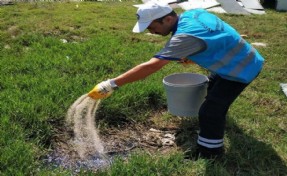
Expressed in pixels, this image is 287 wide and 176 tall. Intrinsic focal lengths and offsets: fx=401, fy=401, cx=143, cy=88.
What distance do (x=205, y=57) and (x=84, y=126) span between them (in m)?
1.44

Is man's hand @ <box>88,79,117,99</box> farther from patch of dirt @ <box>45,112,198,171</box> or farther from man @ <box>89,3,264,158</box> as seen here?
patch of dirt @ <box>45,112,198,171</box>

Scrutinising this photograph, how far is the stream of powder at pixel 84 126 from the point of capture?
3.71 m

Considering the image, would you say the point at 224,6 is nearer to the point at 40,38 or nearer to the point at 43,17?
the point at 43,17

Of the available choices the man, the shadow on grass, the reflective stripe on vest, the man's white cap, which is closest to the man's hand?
the man

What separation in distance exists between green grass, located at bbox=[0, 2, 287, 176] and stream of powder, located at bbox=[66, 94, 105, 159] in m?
0.11

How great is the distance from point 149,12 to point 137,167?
1230mm

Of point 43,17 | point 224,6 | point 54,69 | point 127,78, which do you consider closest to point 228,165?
point 127,78

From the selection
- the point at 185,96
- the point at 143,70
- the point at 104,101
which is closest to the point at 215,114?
the point at 185,96

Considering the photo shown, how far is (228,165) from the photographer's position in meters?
3.52

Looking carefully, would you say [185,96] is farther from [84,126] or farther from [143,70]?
[84,126]

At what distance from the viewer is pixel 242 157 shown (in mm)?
3580

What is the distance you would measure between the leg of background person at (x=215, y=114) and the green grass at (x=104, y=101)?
6.6 inches

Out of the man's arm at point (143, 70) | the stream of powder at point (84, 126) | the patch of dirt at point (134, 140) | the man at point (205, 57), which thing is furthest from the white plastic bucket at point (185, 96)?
the stream of powder at point (84, 126)

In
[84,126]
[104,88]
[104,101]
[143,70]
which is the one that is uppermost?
[143,70]
